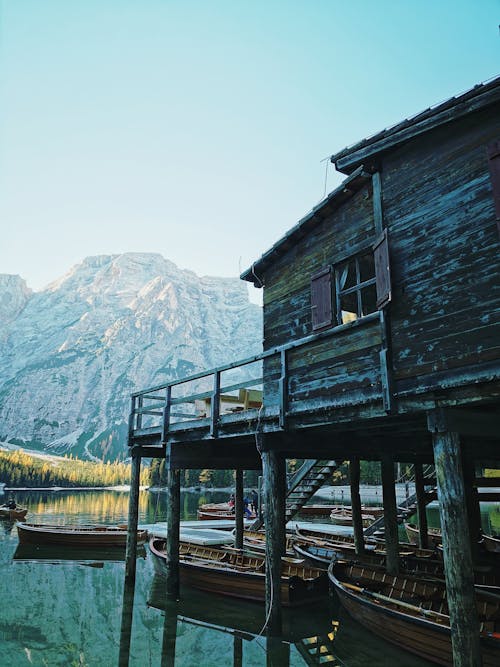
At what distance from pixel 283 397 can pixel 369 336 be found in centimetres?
258

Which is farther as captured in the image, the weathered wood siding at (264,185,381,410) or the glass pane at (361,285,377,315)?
the glass pane at (361,285,377,315)

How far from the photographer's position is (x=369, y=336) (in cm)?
920

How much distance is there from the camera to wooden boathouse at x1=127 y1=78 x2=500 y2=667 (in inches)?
288

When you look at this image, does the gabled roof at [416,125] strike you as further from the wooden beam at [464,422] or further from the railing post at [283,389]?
the wooden beam at [464,422]

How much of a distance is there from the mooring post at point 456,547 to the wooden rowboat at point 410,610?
0.83m

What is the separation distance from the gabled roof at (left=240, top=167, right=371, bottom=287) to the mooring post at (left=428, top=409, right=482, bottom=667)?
5533 millimetres

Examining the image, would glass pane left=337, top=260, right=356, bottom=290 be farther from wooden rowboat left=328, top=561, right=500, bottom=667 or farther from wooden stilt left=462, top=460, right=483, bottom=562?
wooden stilt left=462, top=460, right=483, bottom=562

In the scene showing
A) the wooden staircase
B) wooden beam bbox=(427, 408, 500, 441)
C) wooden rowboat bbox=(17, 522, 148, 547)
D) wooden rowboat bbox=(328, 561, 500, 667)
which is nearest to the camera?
wooden beam bbox=(427, 408, 500, 441)

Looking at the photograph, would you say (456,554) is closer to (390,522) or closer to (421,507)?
(390,522)

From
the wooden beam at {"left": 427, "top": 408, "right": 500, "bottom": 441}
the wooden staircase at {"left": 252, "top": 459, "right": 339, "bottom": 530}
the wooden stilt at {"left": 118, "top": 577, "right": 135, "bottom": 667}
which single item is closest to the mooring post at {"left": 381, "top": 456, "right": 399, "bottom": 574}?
the wooden staircase at {"left": 252, "top": 459, "right": 339, "bottom": 530}

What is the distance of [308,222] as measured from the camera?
1179 centimetres

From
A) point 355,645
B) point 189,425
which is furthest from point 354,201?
point 355,645

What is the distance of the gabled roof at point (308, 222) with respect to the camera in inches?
417

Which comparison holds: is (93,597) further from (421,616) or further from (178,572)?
(421,616)
